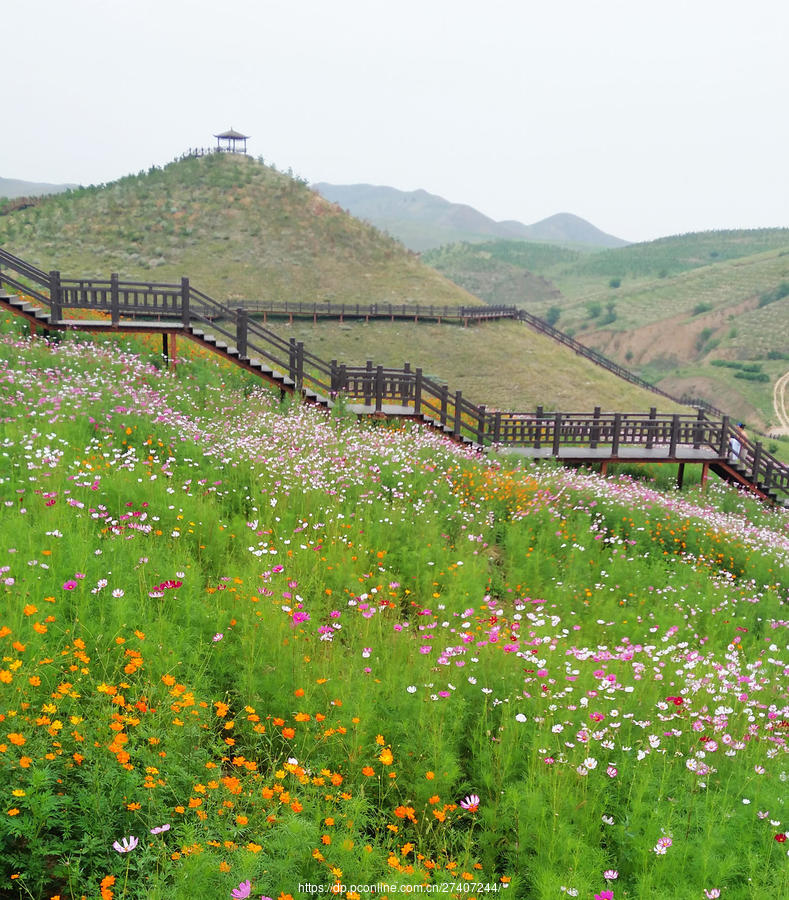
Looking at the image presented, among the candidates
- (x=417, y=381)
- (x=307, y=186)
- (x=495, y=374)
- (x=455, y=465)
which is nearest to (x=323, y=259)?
(x=307, y=186)

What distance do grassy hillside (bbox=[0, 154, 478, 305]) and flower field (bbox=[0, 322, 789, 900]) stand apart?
169ft

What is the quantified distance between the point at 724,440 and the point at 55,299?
67.1ft

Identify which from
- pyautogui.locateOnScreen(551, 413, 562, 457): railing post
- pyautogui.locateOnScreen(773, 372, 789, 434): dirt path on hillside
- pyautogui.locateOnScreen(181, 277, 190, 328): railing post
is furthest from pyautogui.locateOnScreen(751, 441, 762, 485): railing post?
pyautogui.locateOnScreen(773, 372, 789, 434): dirt path on hillside

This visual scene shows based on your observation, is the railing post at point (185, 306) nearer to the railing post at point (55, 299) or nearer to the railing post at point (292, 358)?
the railing post at point (292, 358)

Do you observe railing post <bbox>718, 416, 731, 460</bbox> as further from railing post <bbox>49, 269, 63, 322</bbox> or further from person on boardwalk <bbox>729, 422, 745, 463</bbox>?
railing post <bbox>49, 269, 63, 322</bbox>

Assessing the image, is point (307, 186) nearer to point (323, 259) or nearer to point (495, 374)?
point (323, 259)

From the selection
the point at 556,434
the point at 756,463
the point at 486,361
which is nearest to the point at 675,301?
the point at 486,361

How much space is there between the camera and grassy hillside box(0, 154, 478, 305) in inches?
2328

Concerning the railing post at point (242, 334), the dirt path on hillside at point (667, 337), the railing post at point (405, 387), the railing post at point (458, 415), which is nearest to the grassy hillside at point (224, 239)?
the railing post at point (242, 334)

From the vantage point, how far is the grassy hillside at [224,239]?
59.1 m

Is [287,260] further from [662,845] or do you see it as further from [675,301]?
[675,301]

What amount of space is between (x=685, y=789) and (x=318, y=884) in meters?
2.71

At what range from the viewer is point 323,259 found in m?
65.3

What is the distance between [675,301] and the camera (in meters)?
118
